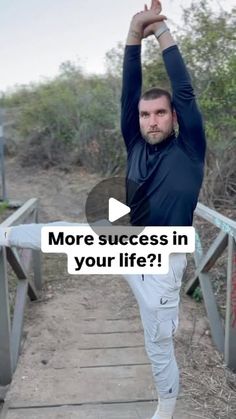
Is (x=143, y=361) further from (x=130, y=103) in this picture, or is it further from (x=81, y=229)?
(x=130, y=103)

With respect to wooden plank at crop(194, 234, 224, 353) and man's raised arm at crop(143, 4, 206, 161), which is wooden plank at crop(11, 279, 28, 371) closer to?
wooden plank at crop(194, 234, 224, 353)

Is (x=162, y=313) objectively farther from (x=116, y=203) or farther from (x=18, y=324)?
(x=18, y=324)

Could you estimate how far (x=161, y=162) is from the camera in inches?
80.2

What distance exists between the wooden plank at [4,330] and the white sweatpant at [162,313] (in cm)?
73

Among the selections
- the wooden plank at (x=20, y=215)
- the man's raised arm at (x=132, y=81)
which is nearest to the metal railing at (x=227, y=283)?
the man's raised arm at (x=132, y=81)

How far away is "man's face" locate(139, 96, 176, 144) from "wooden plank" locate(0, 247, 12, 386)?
1.28 meters

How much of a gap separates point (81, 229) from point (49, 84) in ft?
46.1

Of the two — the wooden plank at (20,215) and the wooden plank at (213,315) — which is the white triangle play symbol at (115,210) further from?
the wooden plank at (213,315)

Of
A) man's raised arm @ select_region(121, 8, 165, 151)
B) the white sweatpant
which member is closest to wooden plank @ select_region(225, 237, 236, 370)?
the white sweatpant

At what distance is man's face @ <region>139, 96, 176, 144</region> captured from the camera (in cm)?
204

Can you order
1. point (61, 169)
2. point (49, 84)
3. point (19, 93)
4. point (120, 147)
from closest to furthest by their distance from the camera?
point (120, 147)
point (61, 169)
point (49, 84)
point (19, 93)

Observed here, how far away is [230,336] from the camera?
3016 millimetres

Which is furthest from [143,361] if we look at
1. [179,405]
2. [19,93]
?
[19,93]

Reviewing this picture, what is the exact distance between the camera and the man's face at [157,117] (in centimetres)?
204
